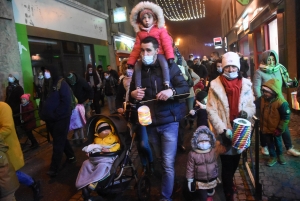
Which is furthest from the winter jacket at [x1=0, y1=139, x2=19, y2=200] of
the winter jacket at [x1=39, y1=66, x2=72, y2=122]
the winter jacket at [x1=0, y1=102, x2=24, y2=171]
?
the winter jacket at [x1=39, y1=66, x2=72, y2=122]

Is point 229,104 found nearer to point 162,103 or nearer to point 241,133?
point 241,133

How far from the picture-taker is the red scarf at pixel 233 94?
10.2ft

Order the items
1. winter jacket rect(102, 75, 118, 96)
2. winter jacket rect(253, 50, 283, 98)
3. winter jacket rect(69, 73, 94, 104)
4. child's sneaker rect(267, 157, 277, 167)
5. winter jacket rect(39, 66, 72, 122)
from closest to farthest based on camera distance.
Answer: child's sneaker rect(267, 157, 277, 167) < winter jacket rect(39, 66, 72, 122) < winter jacket rect(253, 50, 283, 98) < winter jacket rect(69, 73, 94, 104) < winter jacket rect(102, 75, 118, 96)

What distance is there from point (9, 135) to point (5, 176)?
0.59m

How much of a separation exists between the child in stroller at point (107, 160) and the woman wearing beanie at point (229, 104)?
1.18m

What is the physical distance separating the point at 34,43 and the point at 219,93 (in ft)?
29.2

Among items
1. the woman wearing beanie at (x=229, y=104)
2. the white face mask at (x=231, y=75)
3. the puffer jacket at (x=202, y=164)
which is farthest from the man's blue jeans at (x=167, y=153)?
the white face mask at (x=231, y=75)

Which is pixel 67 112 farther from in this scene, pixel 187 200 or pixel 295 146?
pixel 295 146

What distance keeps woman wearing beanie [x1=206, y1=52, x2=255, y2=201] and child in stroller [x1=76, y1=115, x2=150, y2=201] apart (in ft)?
3.86

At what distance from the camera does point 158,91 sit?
3199mm

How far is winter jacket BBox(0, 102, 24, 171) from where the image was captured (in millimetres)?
3320

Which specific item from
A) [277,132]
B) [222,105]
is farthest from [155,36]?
[277,132]

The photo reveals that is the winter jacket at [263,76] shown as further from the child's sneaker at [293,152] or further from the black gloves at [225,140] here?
the black gloves at [225,140]

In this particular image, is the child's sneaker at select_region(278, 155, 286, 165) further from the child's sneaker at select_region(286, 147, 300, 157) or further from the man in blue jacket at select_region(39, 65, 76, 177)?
the man in blue jacket at select_region(39, 65, 76, 177)
